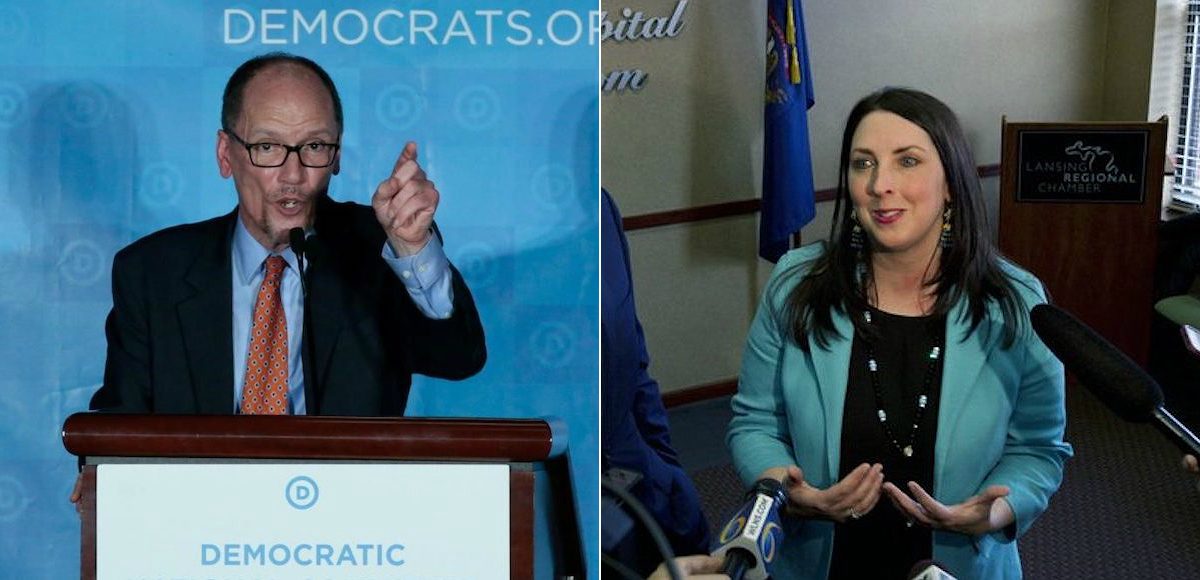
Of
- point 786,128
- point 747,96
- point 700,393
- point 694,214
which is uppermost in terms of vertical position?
point 747,96

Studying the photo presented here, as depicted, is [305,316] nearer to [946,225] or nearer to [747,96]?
[946,225]

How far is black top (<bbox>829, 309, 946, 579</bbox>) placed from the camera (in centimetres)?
234

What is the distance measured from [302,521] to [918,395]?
126 centimetres

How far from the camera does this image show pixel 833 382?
2359mm

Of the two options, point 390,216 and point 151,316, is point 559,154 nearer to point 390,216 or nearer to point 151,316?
point 390,216

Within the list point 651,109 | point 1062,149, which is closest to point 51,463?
point 651,109

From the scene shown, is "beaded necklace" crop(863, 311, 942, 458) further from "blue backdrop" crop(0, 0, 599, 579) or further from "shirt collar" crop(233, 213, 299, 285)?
"shirt collar" crop(233, 213, 299, 285)

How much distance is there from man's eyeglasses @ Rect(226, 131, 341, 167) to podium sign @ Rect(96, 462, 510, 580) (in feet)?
1.99

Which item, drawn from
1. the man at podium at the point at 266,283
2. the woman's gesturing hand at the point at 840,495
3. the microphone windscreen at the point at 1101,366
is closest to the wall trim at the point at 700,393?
the woman's gesturing hand at the point at 840,495

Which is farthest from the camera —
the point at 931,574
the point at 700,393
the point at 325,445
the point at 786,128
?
the point at 700,393

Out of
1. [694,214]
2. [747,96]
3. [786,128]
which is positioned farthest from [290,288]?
[747,96]

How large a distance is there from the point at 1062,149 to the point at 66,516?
5722mm

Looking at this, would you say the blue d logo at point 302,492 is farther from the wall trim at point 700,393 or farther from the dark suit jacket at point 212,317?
the wall trim at point 700,393

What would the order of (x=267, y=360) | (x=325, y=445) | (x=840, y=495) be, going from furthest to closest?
(x=840, y=495) < (x=267, y=360) < (x=325, y=445)
